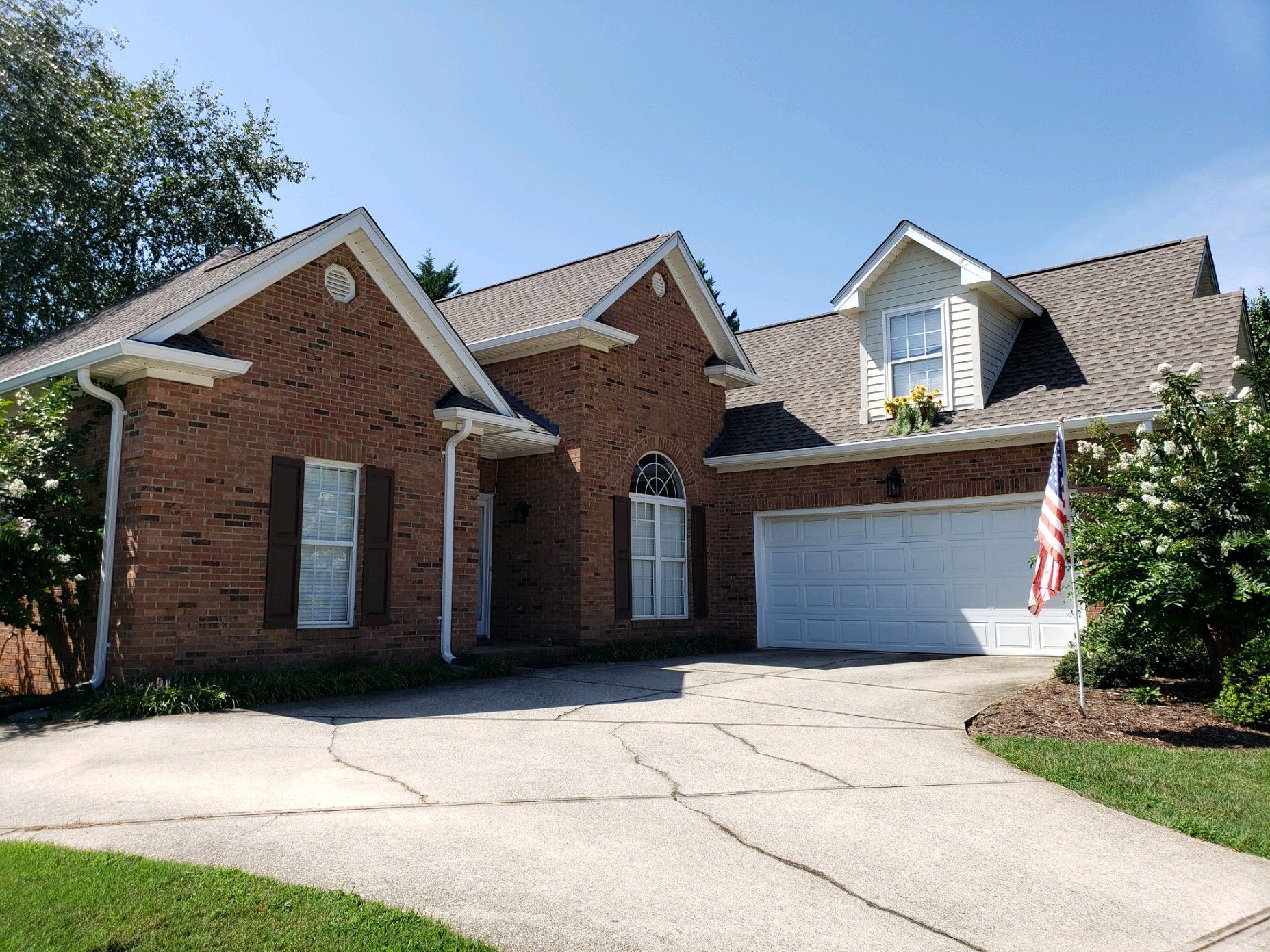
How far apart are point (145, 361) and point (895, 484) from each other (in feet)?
33.8

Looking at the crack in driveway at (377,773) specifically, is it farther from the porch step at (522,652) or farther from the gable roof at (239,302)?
the porch step at (522,652)

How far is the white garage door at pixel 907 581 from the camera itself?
46.2ft

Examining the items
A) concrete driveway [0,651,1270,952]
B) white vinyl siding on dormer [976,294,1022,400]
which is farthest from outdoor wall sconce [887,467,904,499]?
concrete driveway [0,651,1270,952]

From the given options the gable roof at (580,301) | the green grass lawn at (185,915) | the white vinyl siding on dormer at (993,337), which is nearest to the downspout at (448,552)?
the gable roof at (580,301)

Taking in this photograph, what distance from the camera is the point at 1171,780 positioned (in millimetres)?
6578

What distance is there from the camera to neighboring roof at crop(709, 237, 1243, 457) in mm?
13719

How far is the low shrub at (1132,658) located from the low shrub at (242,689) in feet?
23.0

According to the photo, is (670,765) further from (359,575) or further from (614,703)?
(359,575)

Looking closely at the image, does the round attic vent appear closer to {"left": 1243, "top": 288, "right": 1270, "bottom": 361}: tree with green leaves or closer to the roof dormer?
the roof dormer

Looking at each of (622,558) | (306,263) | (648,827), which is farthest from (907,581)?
(648,827)

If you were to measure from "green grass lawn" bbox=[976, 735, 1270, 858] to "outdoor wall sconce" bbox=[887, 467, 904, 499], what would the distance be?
7.28m

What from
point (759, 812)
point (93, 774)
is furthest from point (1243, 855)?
point (93, 774)

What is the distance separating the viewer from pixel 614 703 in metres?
9.67

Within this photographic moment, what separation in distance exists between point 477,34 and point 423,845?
10.2 metres
